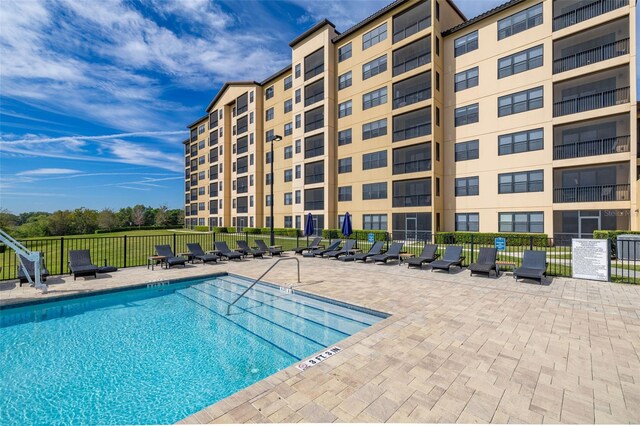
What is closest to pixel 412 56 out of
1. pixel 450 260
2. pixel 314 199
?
pixel 314 199

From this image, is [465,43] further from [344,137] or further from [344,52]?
[344,137]

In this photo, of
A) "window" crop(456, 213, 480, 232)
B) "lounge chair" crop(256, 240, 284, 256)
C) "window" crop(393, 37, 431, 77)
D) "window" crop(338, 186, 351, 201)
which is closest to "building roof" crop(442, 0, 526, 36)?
"window" crop(393, 37, 431, 77)

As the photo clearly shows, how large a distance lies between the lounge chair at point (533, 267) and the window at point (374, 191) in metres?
18.9

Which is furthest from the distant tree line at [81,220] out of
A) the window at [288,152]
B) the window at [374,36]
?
the window at [374,36]

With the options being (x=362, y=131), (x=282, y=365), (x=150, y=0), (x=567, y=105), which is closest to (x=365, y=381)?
(x=282, y=365)

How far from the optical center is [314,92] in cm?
3612

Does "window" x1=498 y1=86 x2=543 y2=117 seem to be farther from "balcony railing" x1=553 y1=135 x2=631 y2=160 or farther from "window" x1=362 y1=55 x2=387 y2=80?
"window" x1=362 y1=55 x2=387 y2=80

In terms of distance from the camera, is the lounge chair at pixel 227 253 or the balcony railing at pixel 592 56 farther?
the balcony railing at pixel 592 56

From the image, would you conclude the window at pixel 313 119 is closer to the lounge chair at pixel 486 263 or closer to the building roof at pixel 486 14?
the building roof at pixel 486 14

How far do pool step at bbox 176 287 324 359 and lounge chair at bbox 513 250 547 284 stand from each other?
7.97 m

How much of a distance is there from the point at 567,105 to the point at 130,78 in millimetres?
31551

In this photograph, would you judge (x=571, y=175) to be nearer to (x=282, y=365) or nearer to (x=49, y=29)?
(x=282, y=365)

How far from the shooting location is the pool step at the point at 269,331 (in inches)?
246

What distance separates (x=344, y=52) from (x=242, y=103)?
21.0 meters
